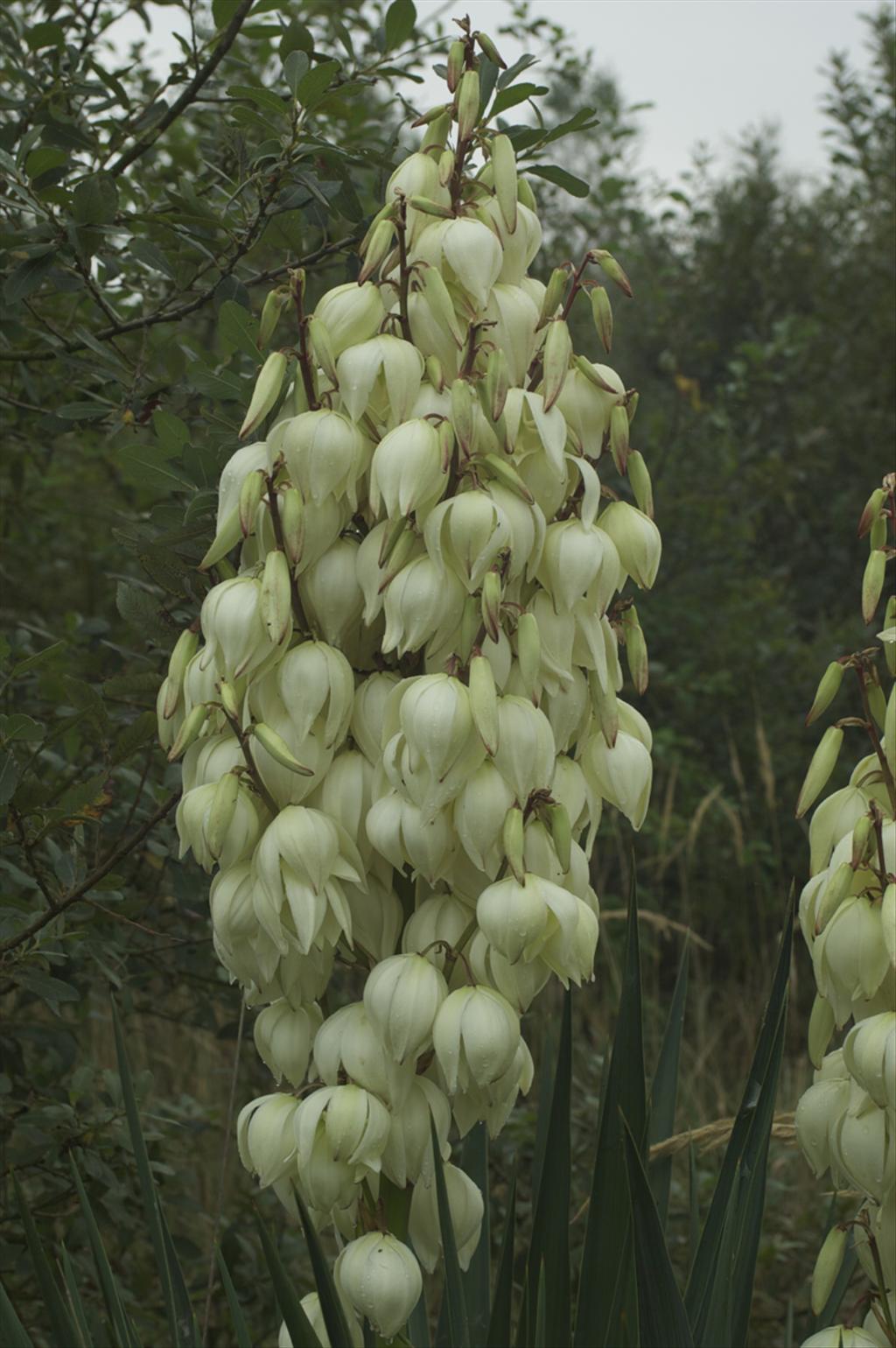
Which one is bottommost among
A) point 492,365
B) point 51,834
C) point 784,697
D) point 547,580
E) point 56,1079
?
point 56,1079

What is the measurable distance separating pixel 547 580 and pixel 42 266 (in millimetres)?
708

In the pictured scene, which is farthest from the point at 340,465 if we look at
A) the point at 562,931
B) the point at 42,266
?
the point at 42,266

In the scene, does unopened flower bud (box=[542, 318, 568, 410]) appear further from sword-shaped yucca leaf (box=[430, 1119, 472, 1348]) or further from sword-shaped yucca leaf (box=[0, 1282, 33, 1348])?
sword-shaped yucca leaf (box=[0, 1282, 33, 1348])

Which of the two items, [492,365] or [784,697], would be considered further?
[784,697]

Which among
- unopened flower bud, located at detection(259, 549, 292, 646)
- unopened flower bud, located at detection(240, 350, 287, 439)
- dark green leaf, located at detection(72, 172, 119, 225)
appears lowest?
A: unopened flower bud, located at detection(259, 549, 292, 646)

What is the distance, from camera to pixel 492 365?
895 mm

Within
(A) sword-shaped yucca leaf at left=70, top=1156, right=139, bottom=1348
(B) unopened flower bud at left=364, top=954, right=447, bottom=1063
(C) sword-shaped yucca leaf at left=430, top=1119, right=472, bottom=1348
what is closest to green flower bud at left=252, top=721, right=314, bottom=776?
(B) unopened flower bud at left=364, top=954, right=447, bottom=1063

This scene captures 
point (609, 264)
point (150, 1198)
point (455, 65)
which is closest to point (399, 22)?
point (455, 65)

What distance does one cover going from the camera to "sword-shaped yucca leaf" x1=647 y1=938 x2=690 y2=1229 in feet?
3.76

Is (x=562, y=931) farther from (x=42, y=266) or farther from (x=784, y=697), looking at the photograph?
(x=784, y=697)

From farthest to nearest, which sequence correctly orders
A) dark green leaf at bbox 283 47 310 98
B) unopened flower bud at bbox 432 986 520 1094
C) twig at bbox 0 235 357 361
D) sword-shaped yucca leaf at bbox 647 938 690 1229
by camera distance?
twig at bbox 0 235 357 361 < dark green leaf at bbox 283 47 310 98 < sword-shaped yucca leaf at bbox 647 938 690 1229 < unopened flower bud at bbox 432 986 520 1094

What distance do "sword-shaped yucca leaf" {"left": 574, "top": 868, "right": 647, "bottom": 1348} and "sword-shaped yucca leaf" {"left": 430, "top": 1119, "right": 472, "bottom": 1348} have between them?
0.41ft

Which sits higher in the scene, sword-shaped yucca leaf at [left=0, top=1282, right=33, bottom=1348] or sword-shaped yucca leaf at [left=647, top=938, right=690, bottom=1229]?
sword-shaped yucca leaf at [left=647, top=938, right=690, bottom=1229]

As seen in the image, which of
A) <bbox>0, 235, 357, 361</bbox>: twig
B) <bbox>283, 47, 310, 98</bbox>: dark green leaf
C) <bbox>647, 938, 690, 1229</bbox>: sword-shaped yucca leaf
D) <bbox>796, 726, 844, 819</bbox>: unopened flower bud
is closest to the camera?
<bbox>796, 726, 844, 819</bbox>: unopened flower bud
